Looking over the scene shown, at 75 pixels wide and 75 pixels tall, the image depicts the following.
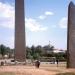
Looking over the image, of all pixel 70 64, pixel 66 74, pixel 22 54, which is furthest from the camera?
pixel 22 54

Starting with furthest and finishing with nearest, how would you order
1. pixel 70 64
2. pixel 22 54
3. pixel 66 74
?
pixel 22 54 → pixel 70 64 → pixel 66 74

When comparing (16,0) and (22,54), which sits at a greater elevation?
(16,0)

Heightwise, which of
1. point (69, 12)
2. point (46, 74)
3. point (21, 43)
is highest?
point (69, 12)

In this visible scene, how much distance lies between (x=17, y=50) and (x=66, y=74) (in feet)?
69.5

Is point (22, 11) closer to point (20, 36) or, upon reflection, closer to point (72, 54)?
point (20, 36)

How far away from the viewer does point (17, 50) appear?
44.4 m

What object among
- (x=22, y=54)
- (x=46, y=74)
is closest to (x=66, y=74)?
(x=46, y=74)

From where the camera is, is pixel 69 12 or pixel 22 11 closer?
pixel 69 12

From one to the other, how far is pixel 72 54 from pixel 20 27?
13.0 metres

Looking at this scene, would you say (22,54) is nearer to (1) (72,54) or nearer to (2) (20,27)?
(2) (20,27)

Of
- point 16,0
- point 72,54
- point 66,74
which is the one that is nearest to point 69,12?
point 72,54

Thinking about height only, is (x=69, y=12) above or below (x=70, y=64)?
above

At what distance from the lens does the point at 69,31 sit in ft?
109

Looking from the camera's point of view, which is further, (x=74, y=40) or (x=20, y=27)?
(x=20, y=27)
